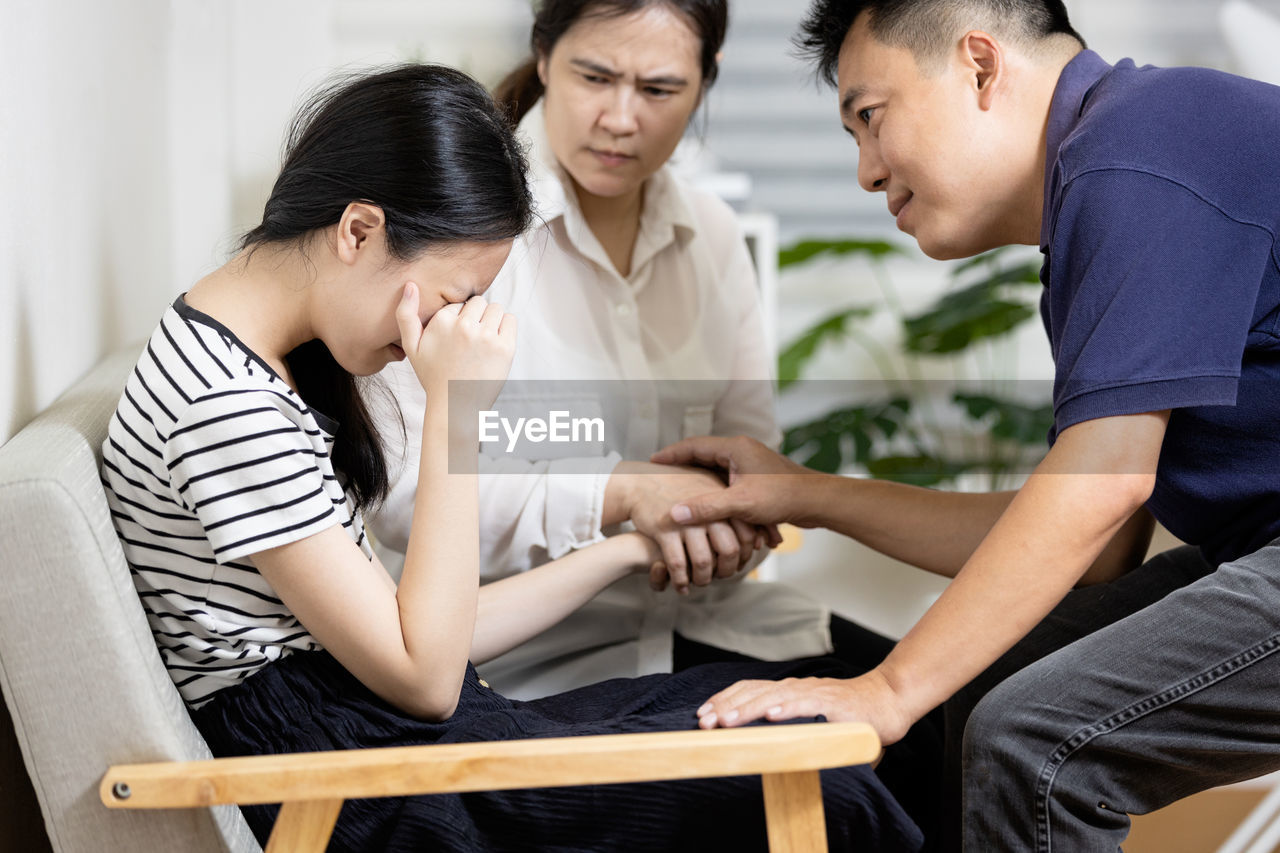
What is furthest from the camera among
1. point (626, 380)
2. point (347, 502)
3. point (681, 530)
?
point (626, 380)

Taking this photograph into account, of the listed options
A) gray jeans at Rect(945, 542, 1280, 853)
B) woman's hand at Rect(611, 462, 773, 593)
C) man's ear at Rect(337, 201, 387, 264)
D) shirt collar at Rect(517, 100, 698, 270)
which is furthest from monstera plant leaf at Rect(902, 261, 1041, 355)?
man's ear at Rect(337, 201, 387, 264)

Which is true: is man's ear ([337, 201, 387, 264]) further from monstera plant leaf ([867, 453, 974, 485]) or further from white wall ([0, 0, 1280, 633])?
monstera plant leaf ([867, 453, 974, 485])

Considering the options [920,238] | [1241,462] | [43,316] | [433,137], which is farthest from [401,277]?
[1241,462]

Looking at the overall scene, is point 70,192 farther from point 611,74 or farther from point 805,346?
point 805,346

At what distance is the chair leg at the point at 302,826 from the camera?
2.68 ft

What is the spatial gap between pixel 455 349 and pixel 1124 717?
647 mm

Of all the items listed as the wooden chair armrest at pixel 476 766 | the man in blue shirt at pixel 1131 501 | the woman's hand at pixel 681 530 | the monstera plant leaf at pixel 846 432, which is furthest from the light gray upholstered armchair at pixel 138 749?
the monstera plant leaf at pixel 846 432

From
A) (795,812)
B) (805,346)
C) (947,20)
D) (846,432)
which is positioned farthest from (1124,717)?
(805,346)

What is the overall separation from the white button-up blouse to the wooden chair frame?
537mm

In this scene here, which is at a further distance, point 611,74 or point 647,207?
point 647,207

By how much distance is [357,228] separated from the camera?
940mm

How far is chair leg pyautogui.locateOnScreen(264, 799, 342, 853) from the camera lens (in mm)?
816

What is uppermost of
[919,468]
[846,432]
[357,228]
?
[357,228]

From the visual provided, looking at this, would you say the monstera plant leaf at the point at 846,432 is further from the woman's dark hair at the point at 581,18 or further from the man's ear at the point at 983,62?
the man's ear at the point at 983,62
